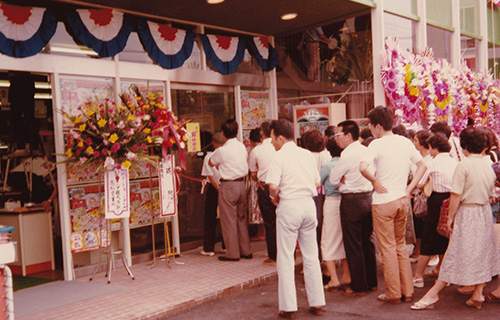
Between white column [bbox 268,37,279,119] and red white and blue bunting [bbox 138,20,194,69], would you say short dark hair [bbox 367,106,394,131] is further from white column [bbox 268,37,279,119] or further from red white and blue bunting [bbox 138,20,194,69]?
white column [bbox 268,37,279,119]

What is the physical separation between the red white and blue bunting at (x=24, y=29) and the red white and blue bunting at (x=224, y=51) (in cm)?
297

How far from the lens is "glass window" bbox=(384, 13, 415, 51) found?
1021 cm

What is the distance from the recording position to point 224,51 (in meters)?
9.57

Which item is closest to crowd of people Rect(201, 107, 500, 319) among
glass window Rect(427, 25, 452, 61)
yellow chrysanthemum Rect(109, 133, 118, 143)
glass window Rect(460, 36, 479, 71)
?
yellow chrysanthemum Rect(109, 133, 118, 143)

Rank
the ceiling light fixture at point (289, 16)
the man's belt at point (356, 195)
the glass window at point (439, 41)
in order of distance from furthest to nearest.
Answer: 1. the glass window at point (439, 41)
2. the ceiling light fixture at point (289, 16)
3. the man's belt at point (356, 195)

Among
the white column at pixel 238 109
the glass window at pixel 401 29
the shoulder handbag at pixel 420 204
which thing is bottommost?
the shoulder handbag at pixel 420 204

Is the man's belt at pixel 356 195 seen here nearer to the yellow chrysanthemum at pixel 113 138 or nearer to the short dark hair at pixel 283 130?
the short dark hair at pixel 283 130

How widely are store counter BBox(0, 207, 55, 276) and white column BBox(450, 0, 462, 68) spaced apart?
33.1ft

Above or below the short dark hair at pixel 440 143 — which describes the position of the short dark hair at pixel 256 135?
above

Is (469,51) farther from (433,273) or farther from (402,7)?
(433,273)

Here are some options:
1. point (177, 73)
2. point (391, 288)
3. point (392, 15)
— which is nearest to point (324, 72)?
point (392, 15)

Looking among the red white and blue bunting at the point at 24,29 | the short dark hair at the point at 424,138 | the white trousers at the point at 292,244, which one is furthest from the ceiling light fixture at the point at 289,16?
the white trousers at the point at 292,244

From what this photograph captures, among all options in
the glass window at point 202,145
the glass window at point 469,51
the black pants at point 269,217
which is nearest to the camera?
the black pants at point 269,217

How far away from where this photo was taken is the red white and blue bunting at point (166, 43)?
8.24 m
